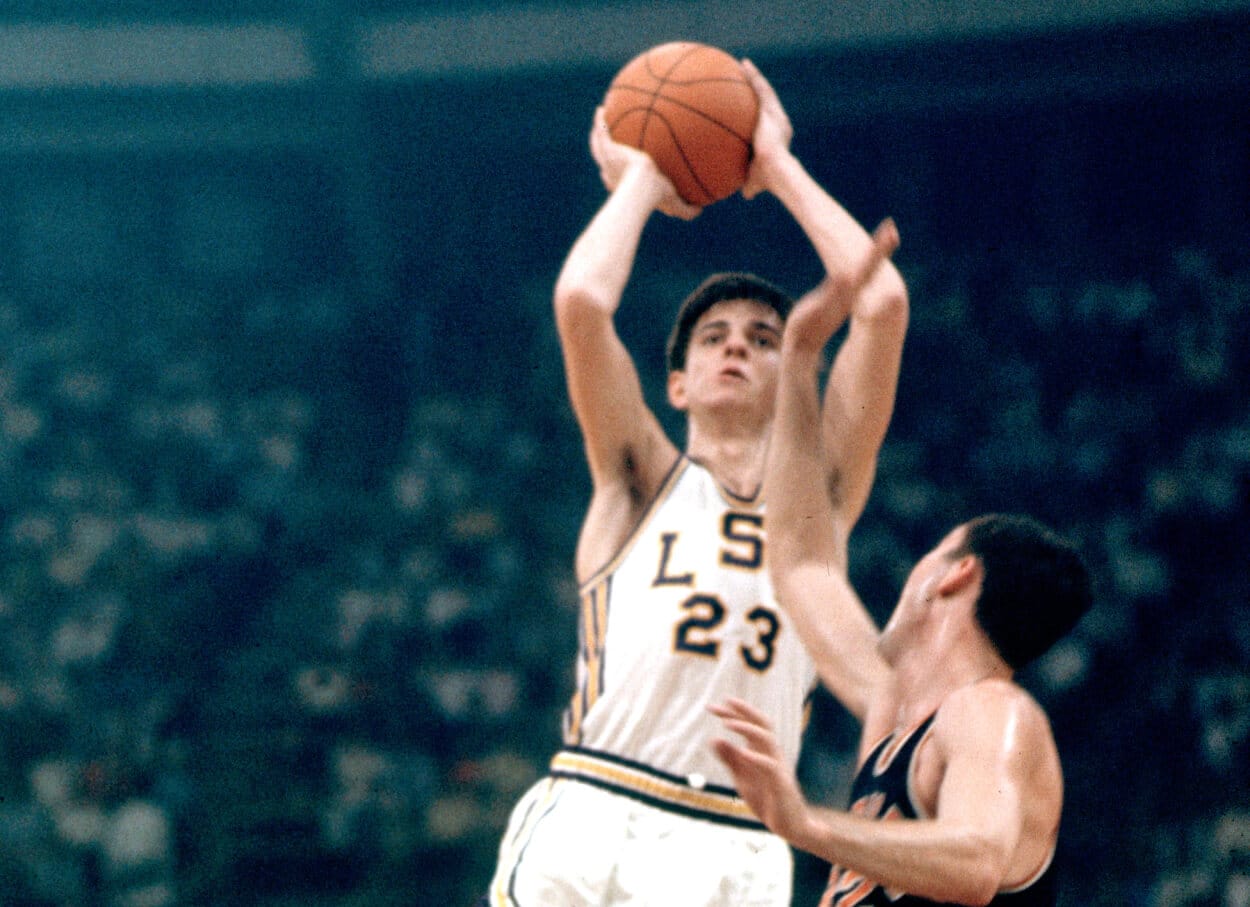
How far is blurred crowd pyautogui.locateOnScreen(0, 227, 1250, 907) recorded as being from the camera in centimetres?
831

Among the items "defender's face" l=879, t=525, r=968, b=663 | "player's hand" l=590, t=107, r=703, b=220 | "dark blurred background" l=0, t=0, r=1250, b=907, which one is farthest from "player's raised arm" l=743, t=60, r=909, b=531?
"dark blurred background" l=0, t=0, r=1250, b=907

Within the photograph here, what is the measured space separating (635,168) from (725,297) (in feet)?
1.52

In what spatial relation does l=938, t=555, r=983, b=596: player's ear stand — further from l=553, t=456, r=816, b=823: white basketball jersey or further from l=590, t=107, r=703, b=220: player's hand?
l=590, t=107, r=703, b=220: player's hand

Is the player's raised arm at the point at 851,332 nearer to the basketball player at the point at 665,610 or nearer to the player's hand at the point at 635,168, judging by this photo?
the basketball player at the point at 665,610

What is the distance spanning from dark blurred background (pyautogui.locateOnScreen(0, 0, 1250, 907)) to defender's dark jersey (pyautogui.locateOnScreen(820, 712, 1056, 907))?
5.43m

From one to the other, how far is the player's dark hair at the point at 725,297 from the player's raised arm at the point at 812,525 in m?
0.94

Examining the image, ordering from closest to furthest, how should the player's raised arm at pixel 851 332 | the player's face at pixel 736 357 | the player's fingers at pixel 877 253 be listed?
1. the player's fingers at pixel 877 253
2. the player's raised arm at pixel 851 332
3. the player's face at pixel 736 357

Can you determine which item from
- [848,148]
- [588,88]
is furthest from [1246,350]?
[588,88]

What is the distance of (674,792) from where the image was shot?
3.58m

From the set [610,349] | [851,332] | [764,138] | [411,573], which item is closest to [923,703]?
[851,332]

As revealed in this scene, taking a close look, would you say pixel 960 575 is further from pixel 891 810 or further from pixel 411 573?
pixel 411 573

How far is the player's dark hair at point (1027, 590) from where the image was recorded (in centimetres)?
261

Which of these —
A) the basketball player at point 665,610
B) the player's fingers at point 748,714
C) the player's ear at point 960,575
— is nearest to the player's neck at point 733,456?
the basketball player at point 665,610

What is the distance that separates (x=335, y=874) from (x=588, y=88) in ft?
22.0
